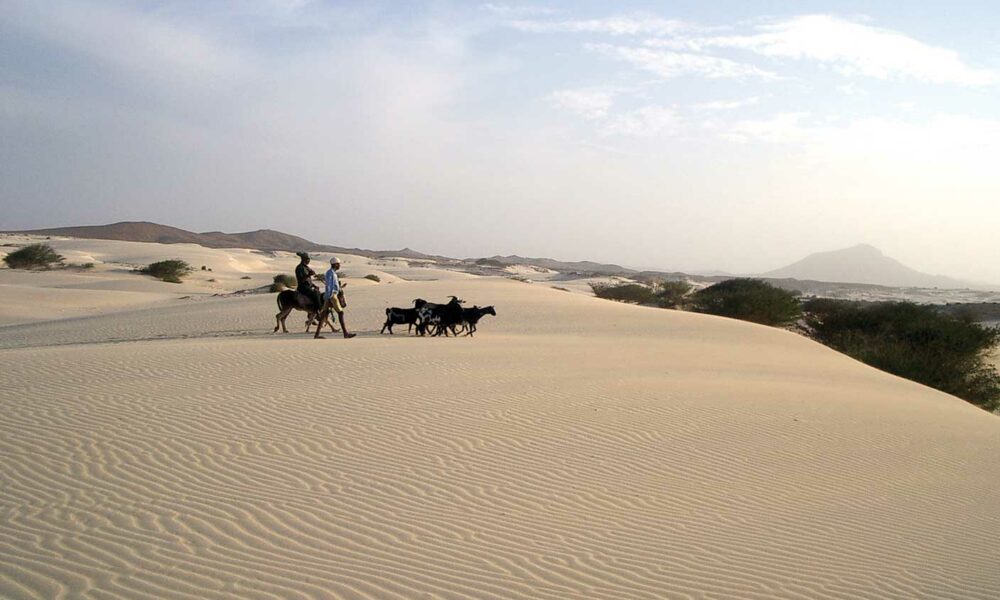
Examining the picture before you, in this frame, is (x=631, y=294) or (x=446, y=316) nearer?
(x=446, y=316)

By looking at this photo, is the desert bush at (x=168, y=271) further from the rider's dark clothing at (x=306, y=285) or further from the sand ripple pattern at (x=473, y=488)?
the sand ripple pattern at (x=473, y=488)

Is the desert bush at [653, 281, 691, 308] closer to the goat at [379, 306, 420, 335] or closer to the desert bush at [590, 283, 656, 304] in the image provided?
the desert bush at [590, 283, 656, 304]

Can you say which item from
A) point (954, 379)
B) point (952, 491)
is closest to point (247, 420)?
Answer: point (952, 491)

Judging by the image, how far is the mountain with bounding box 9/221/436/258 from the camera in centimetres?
12394

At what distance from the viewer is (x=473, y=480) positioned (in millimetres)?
6492

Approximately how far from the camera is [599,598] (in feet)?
14.5

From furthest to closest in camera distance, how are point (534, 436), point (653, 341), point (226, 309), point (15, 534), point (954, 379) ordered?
point (226, 309) < point (954, 379) < point (653, 341) < point (534, 436) < point (15, 534)

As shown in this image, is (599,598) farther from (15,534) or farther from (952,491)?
(952,491)

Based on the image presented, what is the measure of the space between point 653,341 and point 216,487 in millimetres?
13316

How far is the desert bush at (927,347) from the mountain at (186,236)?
100705 mm

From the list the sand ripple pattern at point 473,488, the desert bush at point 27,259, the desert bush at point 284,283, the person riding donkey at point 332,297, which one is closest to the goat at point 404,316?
the person riding donkey at point 332,297

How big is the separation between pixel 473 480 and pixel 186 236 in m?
147

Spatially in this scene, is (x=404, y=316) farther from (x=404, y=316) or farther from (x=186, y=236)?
(x=186, y=236)

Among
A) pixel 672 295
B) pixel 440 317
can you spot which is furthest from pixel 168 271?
pixel 440 317
